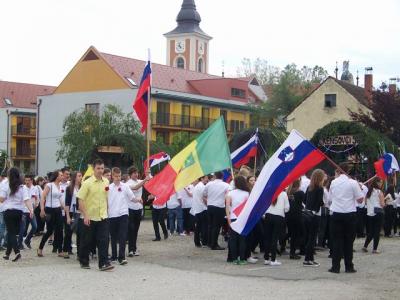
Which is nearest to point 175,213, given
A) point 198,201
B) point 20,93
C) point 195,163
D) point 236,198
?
point 198,201

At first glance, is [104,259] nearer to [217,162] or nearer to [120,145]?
[217,162]

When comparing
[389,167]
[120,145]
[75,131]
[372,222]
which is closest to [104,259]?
[372,222]

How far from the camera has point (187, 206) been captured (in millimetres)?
20047

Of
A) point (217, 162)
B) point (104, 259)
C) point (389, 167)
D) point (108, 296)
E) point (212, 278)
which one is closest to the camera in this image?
point (108, 296)

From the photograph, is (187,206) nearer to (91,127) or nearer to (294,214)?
(294,214)

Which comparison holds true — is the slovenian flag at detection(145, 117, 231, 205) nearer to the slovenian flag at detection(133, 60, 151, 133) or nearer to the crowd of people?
the crowd of people

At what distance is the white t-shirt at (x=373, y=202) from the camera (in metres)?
15.4

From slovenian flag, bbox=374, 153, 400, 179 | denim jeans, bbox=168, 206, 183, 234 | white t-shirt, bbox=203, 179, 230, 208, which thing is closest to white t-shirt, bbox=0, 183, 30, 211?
white t-shirt, bbox=203, 179, 230, 208

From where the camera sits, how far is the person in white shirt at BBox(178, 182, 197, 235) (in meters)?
19.8

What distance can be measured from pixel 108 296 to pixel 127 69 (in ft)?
174

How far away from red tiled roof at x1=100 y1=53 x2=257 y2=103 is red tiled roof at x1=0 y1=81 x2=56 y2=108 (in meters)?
13.2

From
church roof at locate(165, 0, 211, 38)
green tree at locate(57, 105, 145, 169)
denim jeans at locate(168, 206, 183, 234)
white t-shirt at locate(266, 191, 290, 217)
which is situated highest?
church roof at locate(165, 0, 211, 38)

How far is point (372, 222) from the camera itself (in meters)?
15.4

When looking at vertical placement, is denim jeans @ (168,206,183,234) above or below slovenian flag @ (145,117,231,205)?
below
